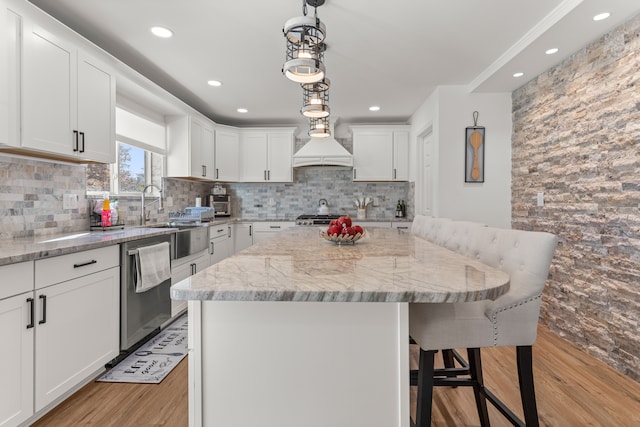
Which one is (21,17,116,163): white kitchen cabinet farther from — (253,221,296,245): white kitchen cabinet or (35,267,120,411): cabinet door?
(253,221,296,245): white kitchen cabinet

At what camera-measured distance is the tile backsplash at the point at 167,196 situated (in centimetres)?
224

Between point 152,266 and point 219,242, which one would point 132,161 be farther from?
point 152,266

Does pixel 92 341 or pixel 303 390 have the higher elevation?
pixel 303 390

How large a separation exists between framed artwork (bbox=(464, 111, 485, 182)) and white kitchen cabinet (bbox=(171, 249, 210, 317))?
3.04m

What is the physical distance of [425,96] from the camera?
13.8 feet

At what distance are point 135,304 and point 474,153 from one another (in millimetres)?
3497

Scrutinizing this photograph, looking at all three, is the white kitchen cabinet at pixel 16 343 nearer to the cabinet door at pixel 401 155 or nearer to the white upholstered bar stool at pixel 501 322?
the white upholstered bar stool at pixel 501 322

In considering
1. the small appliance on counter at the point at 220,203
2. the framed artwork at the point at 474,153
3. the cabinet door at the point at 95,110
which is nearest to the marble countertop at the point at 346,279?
the cabinet door at the point at 95,110

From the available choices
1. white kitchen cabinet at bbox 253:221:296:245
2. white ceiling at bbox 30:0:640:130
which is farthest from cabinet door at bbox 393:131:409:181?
white kitchen cabinet at bbox 253:221:296:245

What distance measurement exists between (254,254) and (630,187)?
2.44 metres

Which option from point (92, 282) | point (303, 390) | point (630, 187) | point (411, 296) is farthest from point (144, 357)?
point (630, 187)

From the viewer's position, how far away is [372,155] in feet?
17.3

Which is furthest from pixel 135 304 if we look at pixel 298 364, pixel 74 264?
pixel 298 364

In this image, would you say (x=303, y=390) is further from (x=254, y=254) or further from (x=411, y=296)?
(x=254, y=254)
